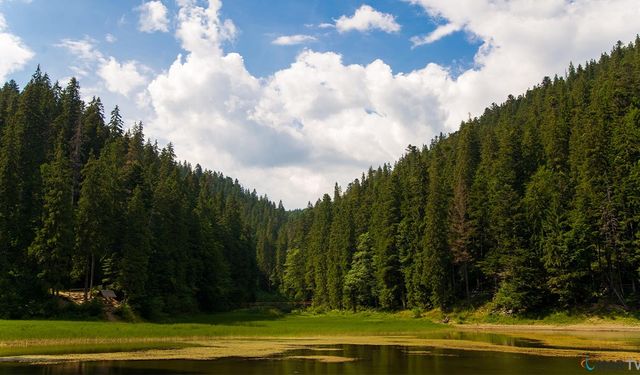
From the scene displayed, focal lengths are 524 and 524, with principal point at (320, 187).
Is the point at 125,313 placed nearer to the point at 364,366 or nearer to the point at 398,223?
the point at 364,366

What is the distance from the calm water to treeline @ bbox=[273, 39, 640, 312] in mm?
43677

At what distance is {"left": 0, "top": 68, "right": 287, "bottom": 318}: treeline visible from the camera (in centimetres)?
6150

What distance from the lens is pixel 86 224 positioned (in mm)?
65875

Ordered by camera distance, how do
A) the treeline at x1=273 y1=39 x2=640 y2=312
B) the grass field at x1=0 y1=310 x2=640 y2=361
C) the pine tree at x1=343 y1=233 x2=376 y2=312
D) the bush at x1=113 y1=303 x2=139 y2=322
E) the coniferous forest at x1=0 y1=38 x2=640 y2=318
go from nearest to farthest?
the grass field at x1=0 y1=310 x2=640 y2=361
the bush at x1=113 y1=303 x2=139 y2=322
the coniferous forest at x1=0 y1=38 x2=640 y2=318
the treeline at x1=273 y1=39 x2=640 y2=312
the pine tree at x1=343 y1=233 x2=376 y2=312

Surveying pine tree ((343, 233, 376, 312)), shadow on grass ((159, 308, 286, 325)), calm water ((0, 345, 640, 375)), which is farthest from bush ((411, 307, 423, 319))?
calm water ((0, 345, 640, 375))

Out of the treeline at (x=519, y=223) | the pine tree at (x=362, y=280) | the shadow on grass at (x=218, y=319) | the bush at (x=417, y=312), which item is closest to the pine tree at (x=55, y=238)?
the shadow on grass at (x=218, y=319)

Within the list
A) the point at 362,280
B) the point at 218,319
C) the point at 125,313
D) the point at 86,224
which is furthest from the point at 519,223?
the point at 86,224

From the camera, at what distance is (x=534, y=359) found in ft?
103

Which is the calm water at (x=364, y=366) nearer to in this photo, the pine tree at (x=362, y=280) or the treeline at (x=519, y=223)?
the treeline at (x=519, y=223)

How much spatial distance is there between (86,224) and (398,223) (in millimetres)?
56442

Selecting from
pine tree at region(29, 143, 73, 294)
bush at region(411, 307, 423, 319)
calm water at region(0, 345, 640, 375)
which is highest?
pine tree at region(29, 143, 73, 294)

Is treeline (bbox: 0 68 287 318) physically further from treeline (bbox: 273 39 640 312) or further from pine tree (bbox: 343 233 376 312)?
treeline (bbox: 273 39 640 312)

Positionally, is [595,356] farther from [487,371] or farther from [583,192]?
[583,192]

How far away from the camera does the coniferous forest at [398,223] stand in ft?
217
